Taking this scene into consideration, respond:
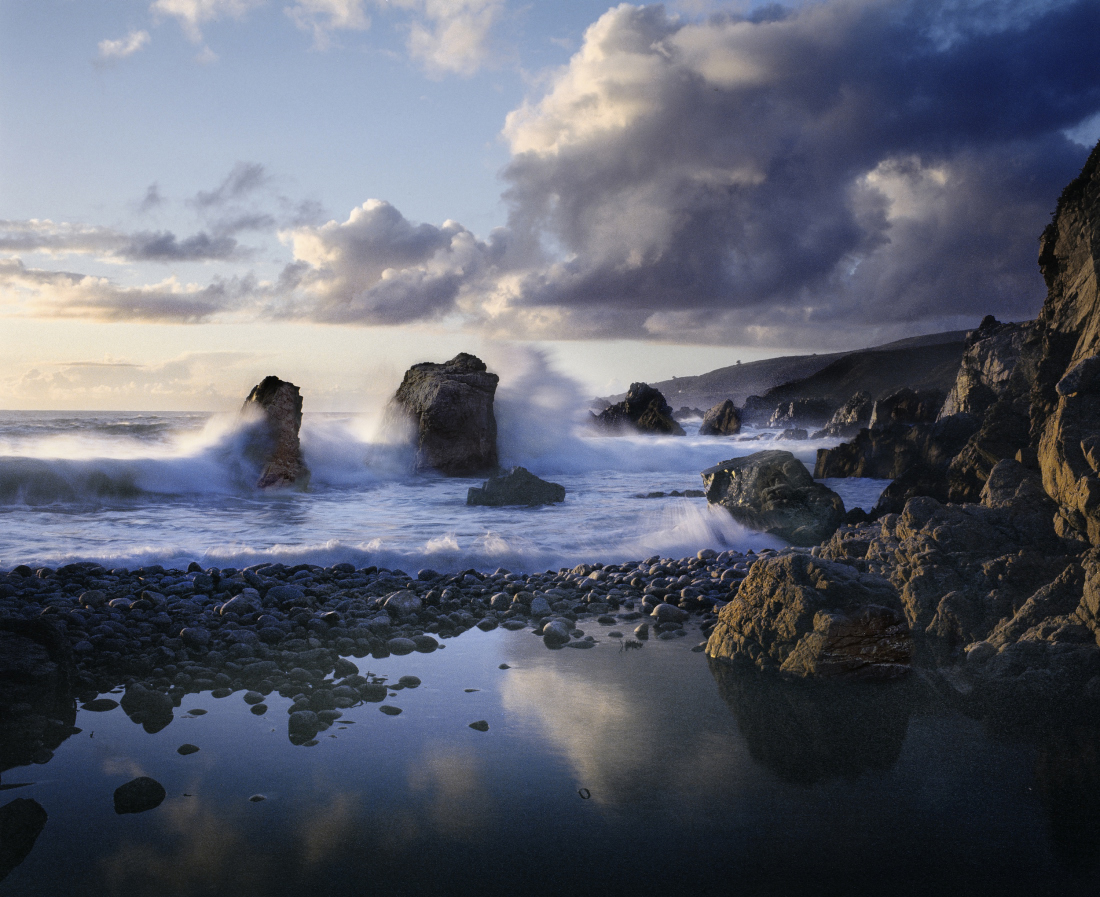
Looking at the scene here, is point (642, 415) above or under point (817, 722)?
above

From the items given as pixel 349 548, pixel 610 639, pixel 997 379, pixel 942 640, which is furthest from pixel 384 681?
pixel 997 379

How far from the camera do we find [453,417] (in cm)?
1658

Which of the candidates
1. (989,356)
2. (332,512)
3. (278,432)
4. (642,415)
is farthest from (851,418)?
(332,512)

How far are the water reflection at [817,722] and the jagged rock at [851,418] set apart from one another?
115ft

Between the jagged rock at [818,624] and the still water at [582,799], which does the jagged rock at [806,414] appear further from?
the still water at [582,799]

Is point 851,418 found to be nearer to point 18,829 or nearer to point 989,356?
point 989,356

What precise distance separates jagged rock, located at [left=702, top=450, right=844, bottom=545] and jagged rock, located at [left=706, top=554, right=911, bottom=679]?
15.1 feet

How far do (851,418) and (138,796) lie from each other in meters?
40.1

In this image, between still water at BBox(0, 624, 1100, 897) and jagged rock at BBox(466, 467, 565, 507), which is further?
jagged rock at BBox(466, 467, 565, 507)

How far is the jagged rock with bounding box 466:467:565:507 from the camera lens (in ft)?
38.0

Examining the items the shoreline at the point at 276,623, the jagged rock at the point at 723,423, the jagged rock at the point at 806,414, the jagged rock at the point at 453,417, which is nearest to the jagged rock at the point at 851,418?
the jagged rock at the point at 723,423

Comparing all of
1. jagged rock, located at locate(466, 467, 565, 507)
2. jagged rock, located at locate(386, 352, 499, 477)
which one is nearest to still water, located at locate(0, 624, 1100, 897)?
jagged rock, located at locate(466, 467, 565, 507)

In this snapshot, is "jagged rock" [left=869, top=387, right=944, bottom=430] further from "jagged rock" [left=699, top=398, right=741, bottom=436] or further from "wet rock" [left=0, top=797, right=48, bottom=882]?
"wet rock" [left=0, top=797, right=48, bottom=882]

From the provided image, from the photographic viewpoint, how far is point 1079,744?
2.97 m
